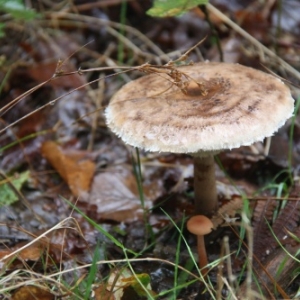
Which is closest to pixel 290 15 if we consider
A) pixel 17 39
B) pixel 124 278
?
pixel 17 39

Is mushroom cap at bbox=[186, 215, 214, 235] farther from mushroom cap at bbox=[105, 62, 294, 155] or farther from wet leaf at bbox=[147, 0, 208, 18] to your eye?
wet leaf at bbox=[147, 0, 208, 18]

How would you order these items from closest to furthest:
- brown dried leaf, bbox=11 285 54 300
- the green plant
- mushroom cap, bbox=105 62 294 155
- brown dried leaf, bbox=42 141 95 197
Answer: mushroom cap, bbox=105 62 294 155, brown dried leaf, bbox=11 285 54 300, the green plant, brown dried leaf, bbox=42 141 95 197

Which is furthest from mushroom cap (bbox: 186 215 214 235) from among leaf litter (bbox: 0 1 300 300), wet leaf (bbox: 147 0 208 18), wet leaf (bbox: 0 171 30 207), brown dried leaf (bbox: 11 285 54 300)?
wet leaf (bbox: 0 171 30 207)

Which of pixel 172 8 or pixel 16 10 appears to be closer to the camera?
pixel 172 8

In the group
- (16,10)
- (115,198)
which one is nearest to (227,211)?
(115,198)

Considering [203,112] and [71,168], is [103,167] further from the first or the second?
[203,112]

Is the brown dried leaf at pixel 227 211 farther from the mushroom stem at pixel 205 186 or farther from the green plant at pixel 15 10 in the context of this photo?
the green plant at pixel 15 10
